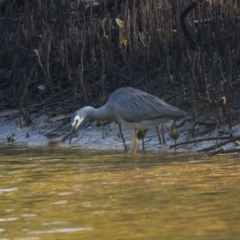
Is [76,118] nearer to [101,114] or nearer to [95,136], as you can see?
[101,114]

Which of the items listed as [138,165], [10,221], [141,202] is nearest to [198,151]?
[138,165]

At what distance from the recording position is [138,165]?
24.1ft

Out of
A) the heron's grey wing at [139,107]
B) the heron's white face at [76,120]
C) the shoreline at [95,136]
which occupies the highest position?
the heron's grey wing at [139,107]

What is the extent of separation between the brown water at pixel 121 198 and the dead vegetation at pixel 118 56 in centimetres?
209

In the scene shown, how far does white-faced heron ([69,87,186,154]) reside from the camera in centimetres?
895

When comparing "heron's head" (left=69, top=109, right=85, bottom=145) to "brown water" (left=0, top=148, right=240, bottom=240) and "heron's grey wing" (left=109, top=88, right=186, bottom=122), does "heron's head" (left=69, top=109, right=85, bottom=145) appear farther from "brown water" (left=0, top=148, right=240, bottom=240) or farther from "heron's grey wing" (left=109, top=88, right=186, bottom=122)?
"brown water" (left=0, top=148, right=240, bottom=240)

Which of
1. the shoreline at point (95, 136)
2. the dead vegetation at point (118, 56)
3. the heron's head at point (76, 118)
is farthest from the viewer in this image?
the dead vegetation at point (118, 56)

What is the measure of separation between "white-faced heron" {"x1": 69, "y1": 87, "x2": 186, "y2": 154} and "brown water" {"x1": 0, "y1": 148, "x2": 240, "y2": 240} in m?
Answer: 0.94

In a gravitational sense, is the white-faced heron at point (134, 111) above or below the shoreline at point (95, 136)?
above

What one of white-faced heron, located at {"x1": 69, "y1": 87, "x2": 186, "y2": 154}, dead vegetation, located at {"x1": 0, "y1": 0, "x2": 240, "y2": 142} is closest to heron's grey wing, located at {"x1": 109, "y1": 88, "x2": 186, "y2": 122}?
white-faced heron, located at {"x1": 69, "y1": 87, "x2": 186, "y2": 154}

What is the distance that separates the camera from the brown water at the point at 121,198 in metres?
4.42

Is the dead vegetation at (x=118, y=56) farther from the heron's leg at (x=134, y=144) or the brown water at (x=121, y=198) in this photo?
the brown water at (x=121, y=198)

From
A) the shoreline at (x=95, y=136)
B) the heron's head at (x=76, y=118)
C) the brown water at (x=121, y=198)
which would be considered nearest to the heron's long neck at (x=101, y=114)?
the heron's head at (x=76, y=118)

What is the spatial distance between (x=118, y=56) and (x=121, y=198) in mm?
6350
